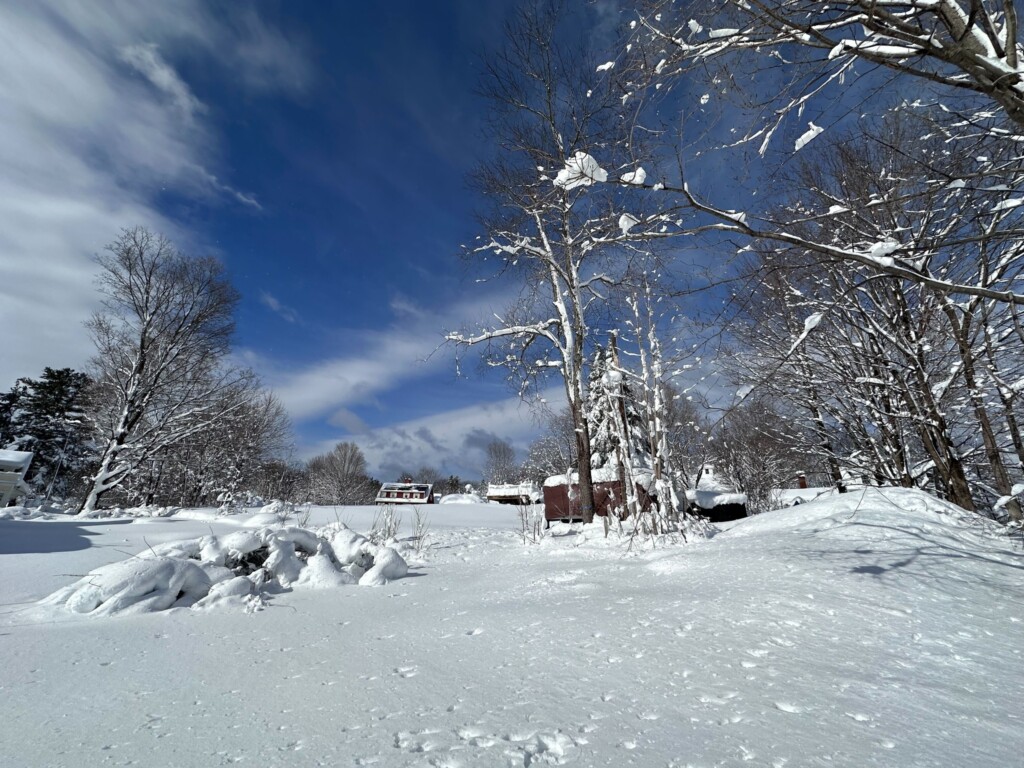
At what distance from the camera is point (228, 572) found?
3.07m

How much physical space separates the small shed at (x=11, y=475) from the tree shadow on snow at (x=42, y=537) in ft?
75.3

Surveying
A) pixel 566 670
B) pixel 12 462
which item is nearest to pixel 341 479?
pixel 12 462

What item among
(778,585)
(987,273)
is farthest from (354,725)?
(987,273)

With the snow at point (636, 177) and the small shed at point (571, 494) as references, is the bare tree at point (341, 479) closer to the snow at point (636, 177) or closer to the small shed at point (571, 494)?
the small shed at point (571, 494)

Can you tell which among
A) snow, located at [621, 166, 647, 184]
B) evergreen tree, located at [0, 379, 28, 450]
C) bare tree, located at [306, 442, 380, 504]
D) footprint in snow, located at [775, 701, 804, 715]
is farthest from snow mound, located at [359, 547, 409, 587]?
evergreen tree, located at [0, 379, 28, 450]

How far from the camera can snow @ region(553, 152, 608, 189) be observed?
5.58 ft

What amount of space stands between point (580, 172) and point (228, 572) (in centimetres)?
340

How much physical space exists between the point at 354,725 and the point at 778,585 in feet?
7.88

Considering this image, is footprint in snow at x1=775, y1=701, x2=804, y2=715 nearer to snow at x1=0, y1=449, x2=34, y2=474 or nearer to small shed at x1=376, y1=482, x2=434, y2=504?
small shed at x1=376, y1=482, x2=434, y2=504

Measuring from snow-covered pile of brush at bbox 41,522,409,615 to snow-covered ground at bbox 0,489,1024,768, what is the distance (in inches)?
5.7

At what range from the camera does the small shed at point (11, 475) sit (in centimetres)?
2091

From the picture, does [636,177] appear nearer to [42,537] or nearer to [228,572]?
[228,572]

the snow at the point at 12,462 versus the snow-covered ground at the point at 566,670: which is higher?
the snow at the point at 12,462

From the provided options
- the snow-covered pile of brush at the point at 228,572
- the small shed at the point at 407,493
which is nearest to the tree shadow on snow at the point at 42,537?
the snow-covered pile of brush at the point at 228,572
